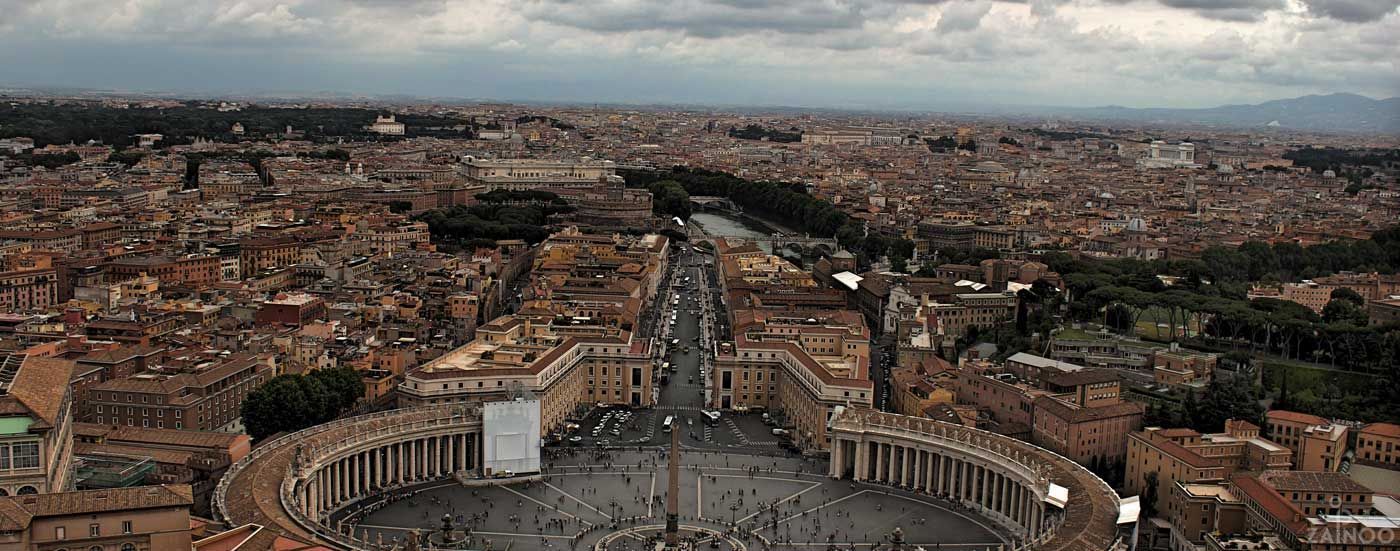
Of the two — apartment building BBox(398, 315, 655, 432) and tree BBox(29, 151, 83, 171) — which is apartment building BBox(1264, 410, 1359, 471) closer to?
apartment building BBox(398, 315, 655, 432)

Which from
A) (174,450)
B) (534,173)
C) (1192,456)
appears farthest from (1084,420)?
(534,173)

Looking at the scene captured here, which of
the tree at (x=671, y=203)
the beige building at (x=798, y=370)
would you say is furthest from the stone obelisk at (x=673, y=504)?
the tree at (x=671, y=203)

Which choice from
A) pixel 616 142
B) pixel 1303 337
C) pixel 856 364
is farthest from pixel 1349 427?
pixel 616 142

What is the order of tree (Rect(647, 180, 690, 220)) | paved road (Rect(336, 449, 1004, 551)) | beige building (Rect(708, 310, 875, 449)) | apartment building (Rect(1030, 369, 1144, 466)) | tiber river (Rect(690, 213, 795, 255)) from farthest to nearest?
tree (Rect(647, 180, 690, 220)), tiber river (Rect(690, 213, 795, 255)), beige building (Rect(708, 310, 875, 449)), apartment building (Rect(1030, 369, 1144, 466)), paved road (Rect(336, 449, 1004, 551))

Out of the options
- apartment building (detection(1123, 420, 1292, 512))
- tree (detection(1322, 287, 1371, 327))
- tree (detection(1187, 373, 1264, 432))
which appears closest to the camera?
apartment building (detection(1123, 420, 1292, 512))

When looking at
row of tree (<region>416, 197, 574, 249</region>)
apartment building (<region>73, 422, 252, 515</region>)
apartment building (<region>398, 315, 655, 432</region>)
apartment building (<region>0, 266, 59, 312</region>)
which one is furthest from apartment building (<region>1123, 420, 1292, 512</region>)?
row of tree (<region>416, 197, 574, 249</region>)

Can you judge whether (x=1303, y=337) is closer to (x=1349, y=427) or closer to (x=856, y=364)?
(x=1349, y=427)

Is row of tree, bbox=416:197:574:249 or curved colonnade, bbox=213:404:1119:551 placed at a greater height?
row of tree, bbox=416:197:574:249

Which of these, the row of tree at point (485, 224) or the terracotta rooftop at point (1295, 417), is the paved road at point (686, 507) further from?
the row of tree at point (485, 224)

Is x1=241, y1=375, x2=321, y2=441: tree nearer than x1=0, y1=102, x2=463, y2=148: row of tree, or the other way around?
x1=241, y1=375, x2=321, y2=441: tree
